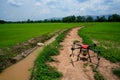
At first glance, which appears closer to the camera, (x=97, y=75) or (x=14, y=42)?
(x=97, y=75)

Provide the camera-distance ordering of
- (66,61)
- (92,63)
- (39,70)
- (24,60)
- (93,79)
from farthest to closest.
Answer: (24,60)
(66,61)
(92,63)
(39,70)
(93,79)

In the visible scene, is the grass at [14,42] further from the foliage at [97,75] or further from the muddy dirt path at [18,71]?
the foliage at [97,75]

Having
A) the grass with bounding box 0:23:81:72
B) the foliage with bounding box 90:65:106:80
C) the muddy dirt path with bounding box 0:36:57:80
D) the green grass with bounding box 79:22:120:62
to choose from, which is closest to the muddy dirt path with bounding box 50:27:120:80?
the foliage with bounding box 90:65:106:80

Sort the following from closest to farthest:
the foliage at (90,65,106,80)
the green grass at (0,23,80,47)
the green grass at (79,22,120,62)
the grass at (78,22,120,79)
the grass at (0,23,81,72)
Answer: the foliage at (90,65,106,80), the grass at (78,22,120,79), the green grass at (79,22,120,62), the grass at (0,23,81,72), the green grass at (0,23,80,47)

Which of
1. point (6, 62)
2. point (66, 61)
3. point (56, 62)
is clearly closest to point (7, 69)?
point (6, 62)

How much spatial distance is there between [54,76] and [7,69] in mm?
3743

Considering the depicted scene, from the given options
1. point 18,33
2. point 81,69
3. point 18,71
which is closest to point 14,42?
point 18,71

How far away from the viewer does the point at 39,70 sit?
8.80 meters

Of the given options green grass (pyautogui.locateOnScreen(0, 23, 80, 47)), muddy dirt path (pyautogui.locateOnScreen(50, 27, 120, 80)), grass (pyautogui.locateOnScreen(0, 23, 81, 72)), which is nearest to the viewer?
muddy dirt path (pyautogui.locateOnScreen(50, 27, 120, 80))

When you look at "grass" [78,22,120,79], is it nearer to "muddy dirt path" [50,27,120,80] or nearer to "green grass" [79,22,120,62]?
"green grass" [79,22,120,62]

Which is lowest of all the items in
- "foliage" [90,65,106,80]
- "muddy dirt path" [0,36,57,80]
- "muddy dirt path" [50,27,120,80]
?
"muddy dirt path" [0,36,57,80]

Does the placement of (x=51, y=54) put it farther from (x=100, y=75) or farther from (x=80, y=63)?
(x=100, y=75)

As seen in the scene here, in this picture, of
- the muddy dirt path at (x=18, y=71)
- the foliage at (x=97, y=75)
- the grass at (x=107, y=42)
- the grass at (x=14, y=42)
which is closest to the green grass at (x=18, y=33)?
the grass at (x=14, y=42)

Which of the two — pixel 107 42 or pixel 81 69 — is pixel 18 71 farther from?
pixel 107 42
